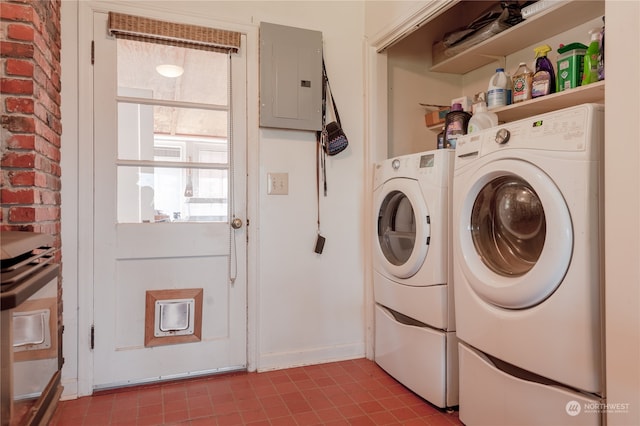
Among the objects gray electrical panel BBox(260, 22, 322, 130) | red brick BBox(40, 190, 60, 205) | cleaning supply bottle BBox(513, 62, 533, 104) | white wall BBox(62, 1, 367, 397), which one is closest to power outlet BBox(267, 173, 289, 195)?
white wall BBox(62, 1, 367, 397)

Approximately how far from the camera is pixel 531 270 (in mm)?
1262

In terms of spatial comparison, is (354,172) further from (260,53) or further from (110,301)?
(110,301)

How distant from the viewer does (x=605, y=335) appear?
1.14 m

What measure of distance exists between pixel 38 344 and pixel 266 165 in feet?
4.27

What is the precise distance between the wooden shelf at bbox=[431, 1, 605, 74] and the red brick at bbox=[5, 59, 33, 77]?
218cm

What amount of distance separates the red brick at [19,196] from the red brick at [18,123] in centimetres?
23

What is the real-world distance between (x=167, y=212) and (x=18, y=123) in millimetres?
722

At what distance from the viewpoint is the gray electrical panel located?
83.6 inches

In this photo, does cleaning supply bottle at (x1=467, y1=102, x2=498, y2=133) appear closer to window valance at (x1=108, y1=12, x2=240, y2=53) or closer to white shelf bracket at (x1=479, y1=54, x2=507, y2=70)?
white shelf bracket at (x1=479, y1=54, x2=507, y2=70)

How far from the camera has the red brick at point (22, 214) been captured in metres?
1.48

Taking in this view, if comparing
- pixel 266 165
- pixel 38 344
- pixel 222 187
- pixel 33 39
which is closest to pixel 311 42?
pixel 266 165

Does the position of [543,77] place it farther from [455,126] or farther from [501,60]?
[501,60]

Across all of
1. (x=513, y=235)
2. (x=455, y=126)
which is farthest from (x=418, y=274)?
(x=455, y=126)

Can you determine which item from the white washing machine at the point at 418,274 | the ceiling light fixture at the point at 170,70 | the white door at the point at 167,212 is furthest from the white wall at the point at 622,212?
the ceiling light fixture at the point at 170,70
